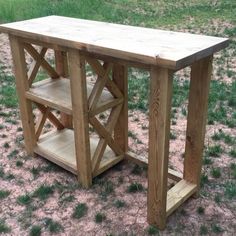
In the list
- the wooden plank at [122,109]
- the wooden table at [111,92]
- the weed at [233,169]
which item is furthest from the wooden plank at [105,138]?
the weed at [233,169]

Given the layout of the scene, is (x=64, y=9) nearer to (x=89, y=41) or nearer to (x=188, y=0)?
(x=188, y=0)

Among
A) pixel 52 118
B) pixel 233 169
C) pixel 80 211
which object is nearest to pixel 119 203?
pixel 80 211

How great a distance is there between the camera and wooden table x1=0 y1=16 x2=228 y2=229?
283 cm

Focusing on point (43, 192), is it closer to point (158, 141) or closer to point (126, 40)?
point (158, 141)

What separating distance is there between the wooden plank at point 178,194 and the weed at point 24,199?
4.43 ft

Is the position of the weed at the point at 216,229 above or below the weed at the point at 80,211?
below

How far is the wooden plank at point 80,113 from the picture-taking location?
11.1 feet

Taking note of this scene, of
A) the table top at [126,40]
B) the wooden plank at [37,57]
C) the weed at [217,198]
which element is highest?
the table top at [126,40]

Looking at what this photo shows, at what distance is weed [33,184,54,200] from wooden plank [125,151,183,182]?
3.07 ft

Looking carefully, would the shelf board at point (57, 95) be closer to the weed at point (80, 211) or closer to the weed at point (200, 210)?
the weed at point (80, 211)

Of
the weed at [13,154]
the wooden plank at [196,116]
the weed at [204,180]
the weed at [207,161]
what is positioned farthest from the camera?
the weed at [13,154]

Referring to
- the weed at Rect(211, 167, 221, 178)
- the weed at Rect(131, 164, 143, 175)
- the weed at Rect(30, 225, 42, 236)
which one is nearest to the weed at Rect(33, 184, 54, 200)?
the weed at Rect(30, 225, 42, 236)

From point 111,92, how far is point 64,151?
0.94 meters

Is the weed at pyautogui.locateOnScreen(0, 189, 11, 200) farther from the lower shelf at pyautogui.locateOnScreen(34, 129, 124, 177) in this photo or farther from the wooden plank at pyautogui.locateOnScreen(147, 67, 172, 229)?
the wooden plank at pyautogui.locateOnScreen(147, 67, 172, 229)
